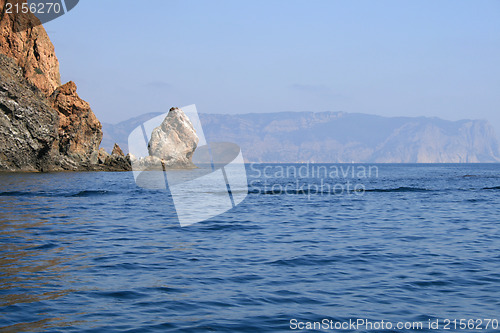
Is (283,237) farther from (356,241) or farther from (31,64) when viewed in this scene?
(31,64)

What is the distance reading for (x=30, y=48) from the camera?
256 ft

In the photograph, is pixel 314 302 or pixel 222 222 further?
pixel 222 222

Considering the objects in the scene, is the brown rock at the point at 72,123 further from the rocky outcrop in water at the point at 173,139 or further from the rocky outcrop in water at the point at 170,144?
the rocky outcrop in water at the point at 173,139

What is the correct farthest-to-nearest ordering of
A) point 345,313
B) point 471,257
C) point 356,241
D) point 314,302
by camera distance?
point 356,241 → point 471,257 → point 314,302 → point 345,313

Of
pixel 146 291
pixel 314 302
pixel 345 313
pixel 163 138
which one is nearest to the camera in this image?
pixel 345 313

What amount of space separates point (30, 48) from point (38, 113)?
658 inches

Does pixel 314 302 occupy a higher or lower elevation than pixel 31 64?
lower

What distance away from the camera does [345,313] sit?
7.97m

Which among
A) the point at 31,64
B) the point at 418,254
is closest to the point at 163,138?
the point at 31,64

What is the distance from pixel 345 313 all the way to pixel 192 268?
4.36 metres

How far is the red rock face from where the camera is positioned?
71500 mm

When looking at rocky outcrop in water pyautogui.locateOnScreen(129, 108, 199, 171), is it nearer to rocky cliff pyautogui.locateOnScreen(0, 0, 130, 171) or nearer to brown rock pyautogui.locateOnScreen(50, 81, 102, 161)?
rocky cliff pyautogui.locateOnScreen(0, 0, 130, 171)
